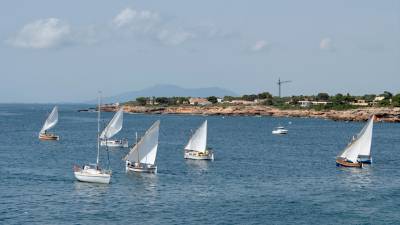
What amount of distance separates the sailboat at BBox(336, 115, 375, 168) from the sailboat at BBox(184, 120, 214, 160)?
19334mm

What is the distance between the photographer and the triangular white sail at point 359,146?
95.0 metres

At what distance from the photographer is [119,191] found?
227 ft

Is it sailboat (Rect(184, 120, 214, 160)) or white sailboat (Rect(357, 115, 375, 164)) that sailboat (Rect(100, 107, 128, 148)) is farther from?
white sailboat (Rect(357, 115, 375, 164))

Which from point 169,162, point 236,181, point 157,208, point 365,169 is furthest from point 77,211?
point 365,169

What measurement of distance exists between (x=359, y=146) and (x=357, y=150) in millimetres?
635

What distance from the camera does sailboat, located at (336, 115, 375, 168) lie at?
3701 inches

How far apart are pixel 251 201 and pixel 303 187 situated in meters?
11.2

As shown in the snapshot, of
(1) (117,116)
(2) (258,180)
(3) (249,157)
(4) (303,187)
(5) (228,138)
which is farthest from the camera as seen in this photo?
(5) (228,138)

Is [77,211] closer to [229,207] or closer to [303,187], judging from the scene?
[229,207]

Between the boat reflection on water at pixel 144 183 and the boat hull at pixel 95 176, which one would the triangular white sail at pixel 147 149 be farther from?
the boat hull at pixel 95 176

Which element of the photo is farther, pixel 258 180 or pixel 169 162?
pixel 169 162

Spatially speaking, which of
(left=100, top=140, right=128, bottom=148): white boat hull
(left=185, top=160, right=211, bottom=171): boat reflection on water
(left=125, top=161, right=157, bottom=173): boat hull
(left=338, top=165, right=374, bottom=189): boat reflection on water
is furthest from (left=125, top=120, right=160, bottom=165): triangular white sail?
(left=100, top=140, right=128, bottom=148): white boat hull

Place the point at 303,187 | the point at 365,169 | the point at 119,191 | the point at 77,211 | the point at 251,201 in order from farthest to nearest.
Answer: the point at 365,169
the point at 303,187
the point at 119,191
the point at 251,201
the point at 77,211

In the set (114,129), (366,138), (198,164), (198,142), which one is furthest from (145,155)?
(114,129)
